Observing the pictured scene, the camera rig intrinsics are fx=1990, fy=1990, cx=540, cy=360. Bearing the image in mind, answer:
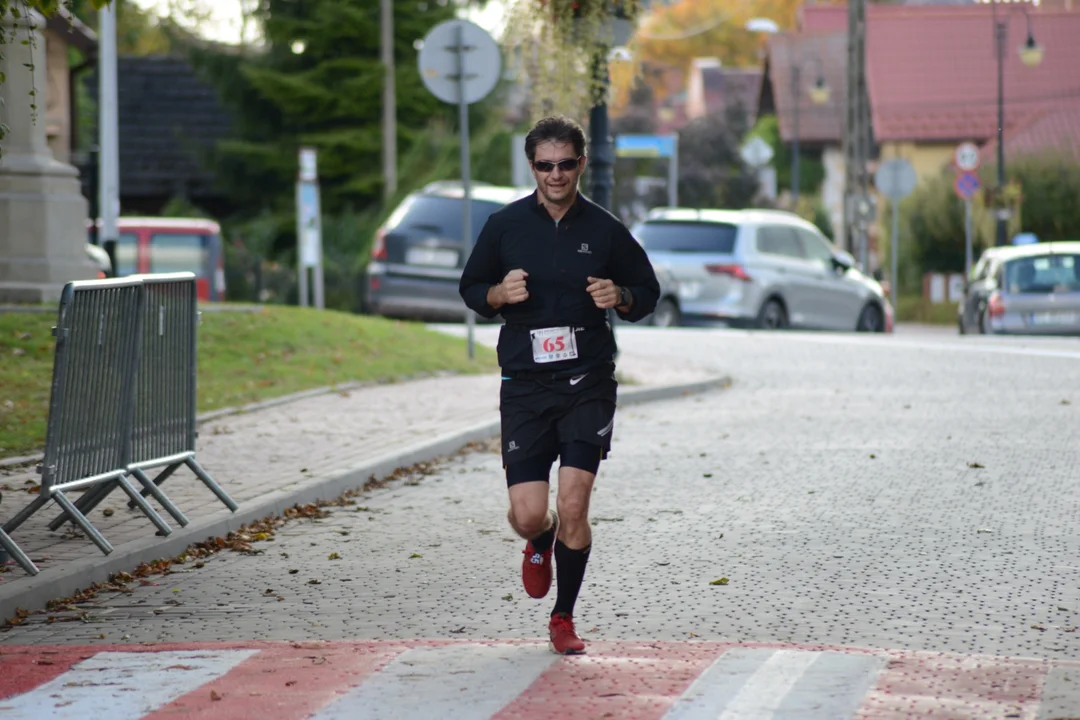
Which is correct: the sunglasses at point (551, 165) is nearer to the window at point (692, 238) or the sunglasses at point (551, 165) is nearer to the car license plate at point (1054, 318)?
the window at point (692, 238)

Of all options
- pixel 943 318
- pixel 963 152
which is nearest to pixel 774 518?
pixel 963 152

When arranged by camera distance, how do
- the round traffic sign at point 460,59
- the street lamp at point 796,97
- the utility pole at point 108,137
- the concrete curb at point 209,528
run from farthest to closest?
1. the street lamp at point 796,97
2. the utility pole at point 108,137
3. the round traffic sign at point 460,59
4. the concrete curb at point 209,528

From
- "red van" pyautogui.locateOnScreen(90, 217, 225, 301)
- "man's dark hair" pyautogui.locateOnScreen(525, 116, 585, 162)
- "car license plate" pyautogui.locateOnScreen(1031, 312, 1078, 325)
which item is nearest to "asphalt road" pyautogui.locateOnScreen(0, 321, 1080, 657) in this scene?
"man's dark hair" pyautogui.locateOnScreen(525, 116, 585, 162)

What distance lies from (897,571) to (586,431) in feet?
7.01

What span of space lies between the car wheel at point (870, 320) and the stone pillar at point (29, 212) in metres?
12.6

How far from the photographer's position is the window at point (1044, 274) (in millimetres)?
25844

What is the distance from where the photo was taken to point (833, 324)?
2684 centimetres

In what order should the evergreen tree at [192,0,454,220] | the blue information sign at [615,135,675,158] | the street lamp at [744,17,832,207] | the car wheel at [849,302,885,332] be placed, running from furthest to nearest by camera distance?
the street lamp at [744,17,832,207]
the blue information sign at [615,135,675,158]
the evergreen tree at [192,0,454,220]
the car wheel at [849,302,885,332]

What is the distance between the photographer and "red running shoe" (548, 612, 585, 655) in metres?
6.44


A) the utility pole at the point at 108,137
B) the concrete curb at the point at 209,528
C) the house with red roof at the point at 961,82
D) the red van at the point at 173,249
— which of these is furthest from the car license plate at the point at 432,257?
the house with red roof at the point at 961,82

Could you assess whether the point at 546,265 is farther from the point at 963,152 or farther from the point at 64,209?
the point at 963,152

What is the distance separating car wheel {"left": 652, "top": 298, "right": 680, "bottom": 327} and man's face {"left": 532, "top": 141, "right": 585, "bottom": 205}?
784 inches

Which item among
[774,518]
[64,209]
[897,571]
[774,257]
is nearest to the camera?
[897,571]

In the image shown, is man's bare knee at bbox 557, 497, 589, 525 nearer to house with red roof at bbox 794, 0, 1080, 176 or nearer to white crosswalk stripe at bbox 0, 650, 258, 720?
white crosswalk stripe at bbox 0, 650, 258, 720
